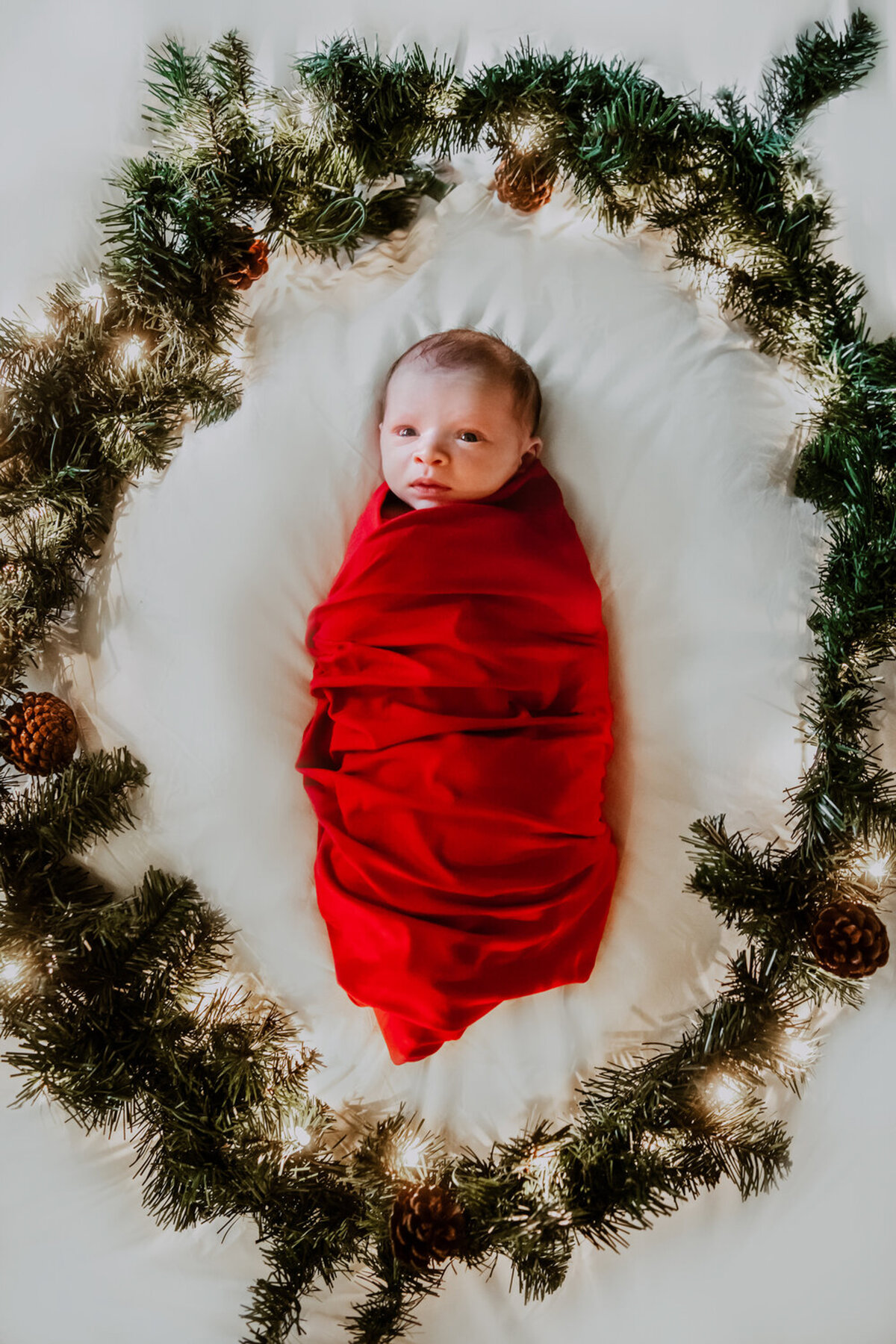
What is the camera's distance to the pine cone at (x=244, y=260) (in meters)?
0.89

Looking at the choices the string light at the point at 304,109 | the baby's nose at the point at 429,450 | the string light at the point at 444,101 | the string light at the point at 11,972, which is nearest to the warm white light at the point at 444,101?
the string light at the point at 444,101

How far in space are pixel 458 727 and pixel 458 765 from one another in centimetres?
4

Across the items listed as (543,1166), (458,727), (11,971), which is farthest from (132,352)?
(543,1166)

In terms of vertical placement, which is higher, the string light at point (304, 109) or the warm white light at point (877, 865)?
the string light at point (304, 109)

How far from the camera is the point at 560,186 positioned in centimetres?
97

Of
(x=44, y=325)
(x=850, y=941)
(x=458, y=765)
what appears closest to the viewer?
(x=850, y=941)

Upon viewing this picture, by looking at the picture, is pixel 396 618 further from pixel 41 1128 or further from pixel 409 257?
pixel 41 1128

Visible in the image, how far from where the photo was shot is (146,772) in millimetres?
916

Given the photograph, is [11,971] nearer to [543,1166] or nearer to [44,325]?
[543,1166]

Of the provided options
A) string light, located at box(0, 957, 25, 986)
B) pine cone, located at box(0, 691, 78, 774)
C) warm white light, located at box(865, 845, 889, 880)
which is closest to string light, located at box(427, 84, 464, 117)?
pine cone, located at box(0, 691, 78, 774)

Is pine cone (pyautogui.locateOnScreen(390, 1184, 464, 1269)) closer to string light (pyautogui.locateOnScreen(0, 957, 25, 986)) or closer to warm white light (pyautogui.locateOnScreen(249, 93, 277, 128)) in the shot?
string light (pyautogui.locateOnScreen(0, 957, 25, 986))

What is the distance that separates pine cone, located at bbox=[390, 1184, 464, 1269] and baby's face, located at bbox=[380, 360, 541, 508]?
75cm

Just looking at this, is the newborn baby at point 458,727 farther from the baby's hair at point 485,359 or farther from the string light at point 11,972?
the string light at point 11,972

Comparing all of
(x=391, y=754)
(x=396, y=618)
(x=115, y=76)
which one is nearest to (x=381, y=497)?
(x=396, y=618)
